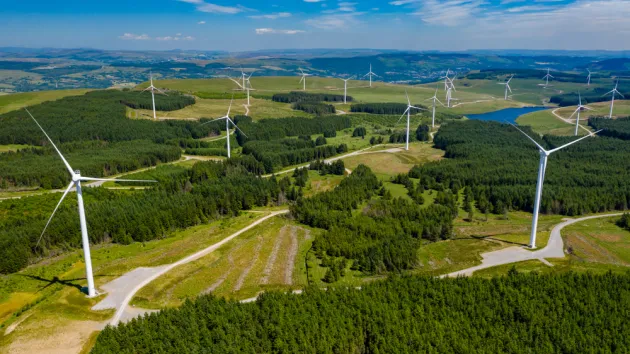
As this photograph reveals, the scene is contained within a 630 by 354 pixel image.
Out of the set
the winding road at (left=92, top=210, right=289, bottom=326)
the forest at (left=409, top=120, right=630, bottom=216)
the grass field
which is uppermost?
the forest at (left=409, top=120, right=630, bottom=216)

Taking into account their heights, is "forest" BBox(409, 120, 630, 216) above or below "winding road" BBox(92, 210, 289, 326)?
above

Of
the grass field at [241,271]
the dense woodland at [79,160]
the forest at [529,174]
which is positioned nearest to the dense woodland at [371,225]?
the grass field at [241,271]

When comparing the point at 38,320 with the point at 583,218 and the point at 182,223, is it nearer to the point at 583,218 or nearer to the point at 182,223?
the point at 182,223

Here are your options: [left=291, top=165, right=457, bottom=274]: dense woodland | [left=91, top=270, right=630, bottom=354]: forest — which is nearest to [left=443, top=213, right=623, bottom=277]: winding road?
[left=291, top=165, right=457, bottom=274]: dense woodland

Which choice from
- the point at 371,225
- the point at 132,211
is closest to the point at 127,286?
the point at 132,211

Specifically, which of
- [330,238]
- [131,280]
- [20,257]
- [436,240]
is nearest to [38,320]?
[131,280]

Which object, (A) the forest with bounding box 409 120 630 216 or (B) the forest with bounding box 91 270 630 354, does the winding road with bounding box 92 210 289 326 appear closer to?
(B) the forest with bounding box 91 270 630 354

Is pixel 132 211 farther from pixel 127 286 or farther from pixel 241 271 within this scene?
pixel 241 271

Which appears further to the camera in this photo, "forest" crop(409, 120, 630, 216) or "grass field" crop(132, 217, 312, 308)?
"forest" crop(409, 120, 630, 216)
